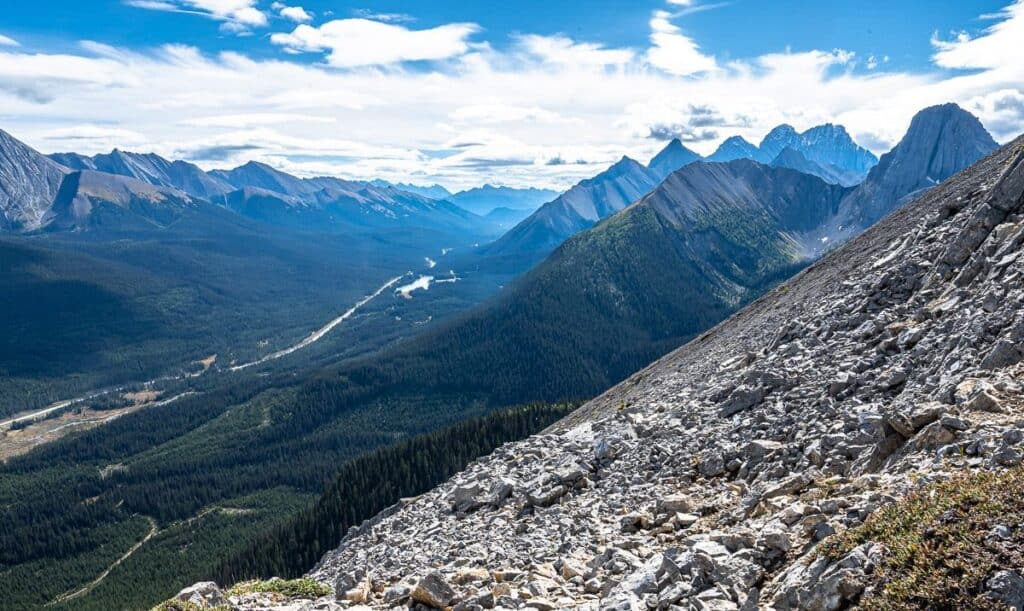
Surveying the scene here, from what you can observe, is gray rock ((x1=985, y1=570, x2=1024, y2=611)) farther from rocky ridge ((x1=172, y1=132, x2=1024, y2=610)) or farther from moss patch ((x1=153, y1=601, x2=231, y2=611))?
moss patch ((x1=153, y1=601, x2=231, y2=611))

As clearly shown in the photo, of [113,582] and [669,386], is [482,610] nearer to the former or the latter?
[669,386]

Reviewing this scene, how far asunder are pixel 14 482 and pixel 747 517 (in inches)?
9526

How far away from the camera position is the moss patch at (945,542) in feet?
36.6

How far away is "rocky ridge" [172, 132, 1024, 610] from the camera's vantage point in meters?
15.1

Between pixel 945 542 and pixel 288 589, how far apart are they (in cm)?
2038

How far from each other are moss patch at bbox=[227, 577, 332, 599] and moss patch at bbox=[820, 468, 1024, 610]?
17228mm

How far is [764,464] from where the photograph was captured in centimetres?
2328

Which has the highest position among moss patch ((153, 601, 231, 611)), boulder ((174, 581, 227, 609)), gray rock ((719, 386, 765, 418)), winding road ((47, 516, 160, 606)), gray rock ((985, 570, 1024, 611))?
gray rock ((985, 570, 1024, 611))

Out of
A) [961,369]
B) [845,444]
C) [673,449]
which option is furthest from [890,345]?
[673,449]

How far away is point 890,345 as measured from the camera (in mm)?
27016

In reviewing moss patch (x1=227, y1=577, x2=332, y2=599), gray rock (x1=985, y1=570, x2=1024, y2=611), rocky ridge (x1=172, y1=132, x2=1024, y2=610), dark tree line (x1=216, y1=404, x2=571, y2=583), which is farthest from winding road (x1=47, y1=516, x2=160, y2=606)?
gray rock (x1=985, y1=570, x2=1024, y2=611)

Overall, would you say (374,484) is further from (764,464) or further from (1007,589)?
(1007,589)

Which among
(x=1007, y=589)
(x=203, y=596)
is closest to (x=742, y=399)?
(x=1007, y=589)

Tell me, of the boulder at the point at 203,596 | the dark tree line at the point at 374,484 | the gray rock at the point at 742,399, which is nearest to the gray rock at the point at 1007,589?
the gray rock at the point at 742,399
